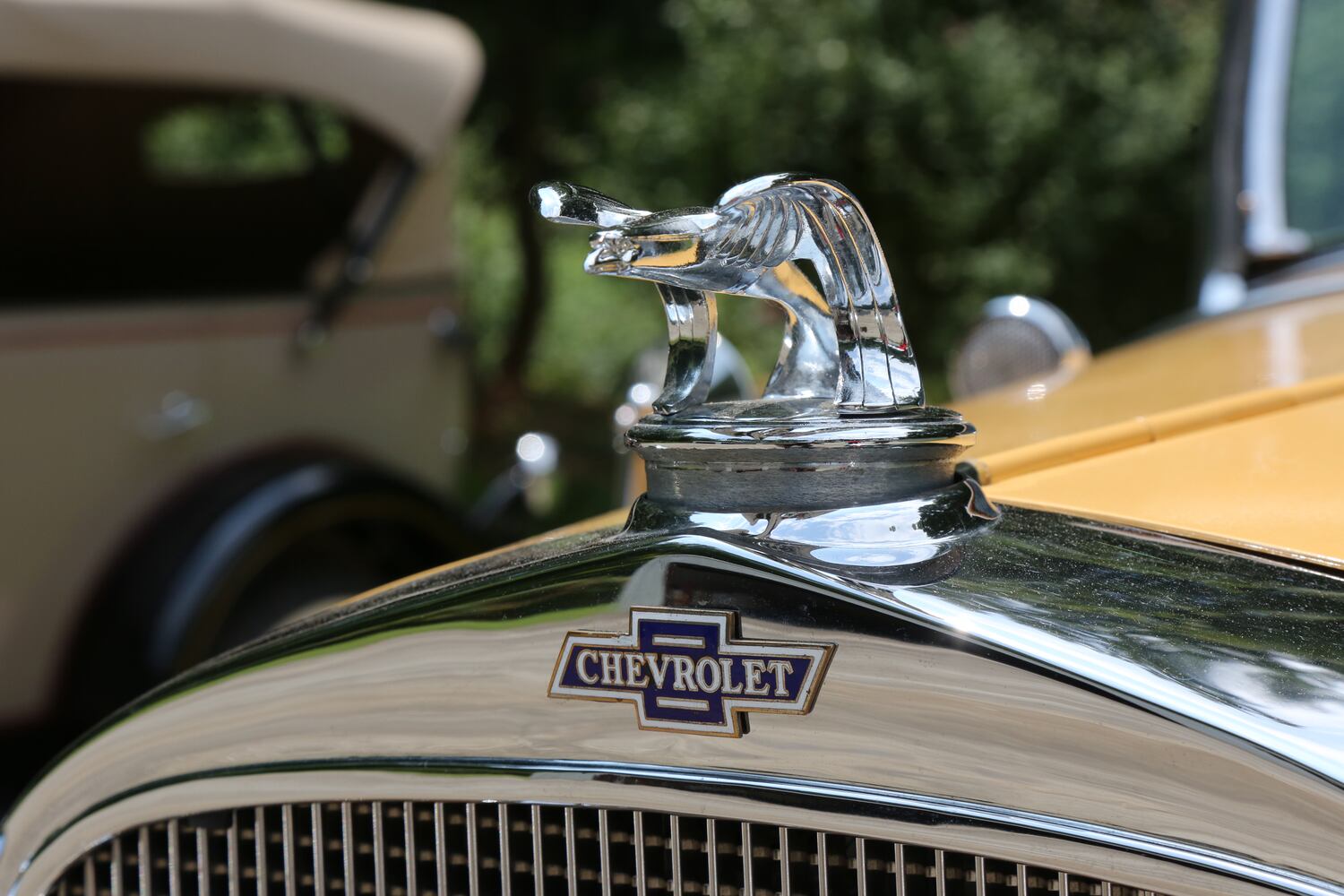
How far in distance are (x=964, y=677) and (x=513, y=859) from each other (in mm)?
454

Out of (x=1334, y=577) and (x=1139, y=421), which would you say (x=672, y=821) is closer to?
(x=1334, y=577)

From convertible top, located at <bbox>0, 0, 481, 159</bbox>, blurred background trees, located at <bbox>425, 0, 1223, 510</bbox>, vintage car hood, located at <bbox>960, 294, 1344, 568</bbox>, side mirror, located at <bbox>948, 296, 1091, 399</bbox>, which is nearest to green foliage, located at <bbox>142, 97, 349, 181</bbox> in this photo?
convertible top, located at <bbox>0, 0, 481, 159</bbox>

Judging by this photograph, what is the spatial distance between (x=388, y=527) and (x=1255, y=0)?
246 cm

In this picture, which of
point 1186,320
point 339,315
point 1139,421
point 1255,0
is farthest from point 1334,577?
point 339,315

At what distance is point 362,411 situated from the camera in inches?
165

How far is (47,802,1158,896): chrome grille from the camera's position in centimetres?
105

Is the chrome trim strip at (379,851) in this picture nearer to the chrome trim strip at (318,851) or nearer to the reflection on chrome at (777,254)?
the chrome trim strip at (318,851)

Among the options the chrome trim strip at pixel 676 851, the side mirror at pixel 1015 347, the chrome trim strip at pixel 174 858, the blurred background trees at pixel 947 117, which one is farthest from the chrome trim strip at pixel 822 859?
the blurred background trees at pixel 947 117

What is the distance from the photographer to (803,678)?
1035 millimetres

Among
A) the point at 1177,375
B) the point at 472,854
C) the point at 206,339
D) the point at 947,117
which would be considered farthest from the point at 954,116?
the point at 472,854

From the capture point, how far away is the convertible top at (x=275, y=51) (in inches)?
132

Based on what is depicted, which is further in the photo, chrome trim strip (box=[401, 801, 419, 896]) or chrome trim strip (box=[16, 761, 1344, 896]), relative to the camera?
chrome trim strip (box=[401, 801, 419, 896])

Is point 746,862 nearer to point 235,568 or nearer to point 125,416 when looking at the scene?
point 235,568

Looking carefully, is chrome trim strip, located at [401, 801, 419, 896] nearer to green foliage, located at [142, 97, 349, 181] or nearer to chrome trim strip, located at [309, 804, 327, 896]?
chrome trim strip, located at [309, 804, 327, 896]
